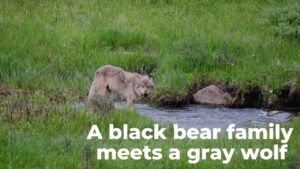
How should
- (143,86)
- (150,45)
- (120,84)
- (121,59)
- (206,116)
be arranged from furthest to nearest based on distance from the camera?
(150,45)
(121,59)
(206,116)
(120,84)
(143,86)

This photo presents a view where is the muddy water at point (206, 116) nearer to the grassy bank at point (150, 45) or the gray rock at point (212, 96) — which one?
the gray rock at point (212, 96)

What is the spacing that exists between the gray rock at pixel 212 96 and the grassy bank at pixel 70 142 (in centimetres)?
272

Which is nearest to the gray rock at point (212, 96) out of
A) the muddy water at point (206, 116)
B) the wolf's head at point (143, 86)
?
the muddy water at point (206, 116)

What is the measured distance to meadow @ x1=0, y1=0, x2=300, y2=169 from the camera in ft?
36.6

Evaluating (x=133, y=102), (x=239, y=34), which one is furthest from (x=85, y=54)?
(x=239, y=34)

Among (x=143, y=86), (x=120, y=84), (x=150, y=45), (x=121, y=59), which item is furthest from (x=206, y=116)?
(x=150, y=45)

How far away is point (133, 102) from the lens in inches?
602

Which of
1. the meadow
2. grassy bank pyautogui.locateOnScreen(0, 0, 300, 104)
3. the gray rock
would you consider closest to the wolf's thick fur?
the meadow

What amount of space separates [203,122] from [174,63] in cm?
316

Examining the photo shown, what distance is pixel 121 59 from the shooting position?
17453 mm

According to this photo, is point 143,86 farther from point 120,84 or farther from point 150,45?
point 150,45

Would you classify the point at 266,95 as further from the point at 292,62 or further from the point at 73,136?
the point at 73,136

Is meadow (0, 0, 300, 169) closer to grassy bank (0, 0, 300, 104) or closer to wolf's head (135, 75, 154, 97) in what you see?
grassy bank (0, 0, 300, 104)

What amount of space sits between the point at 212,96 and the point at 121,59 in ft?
8.97
